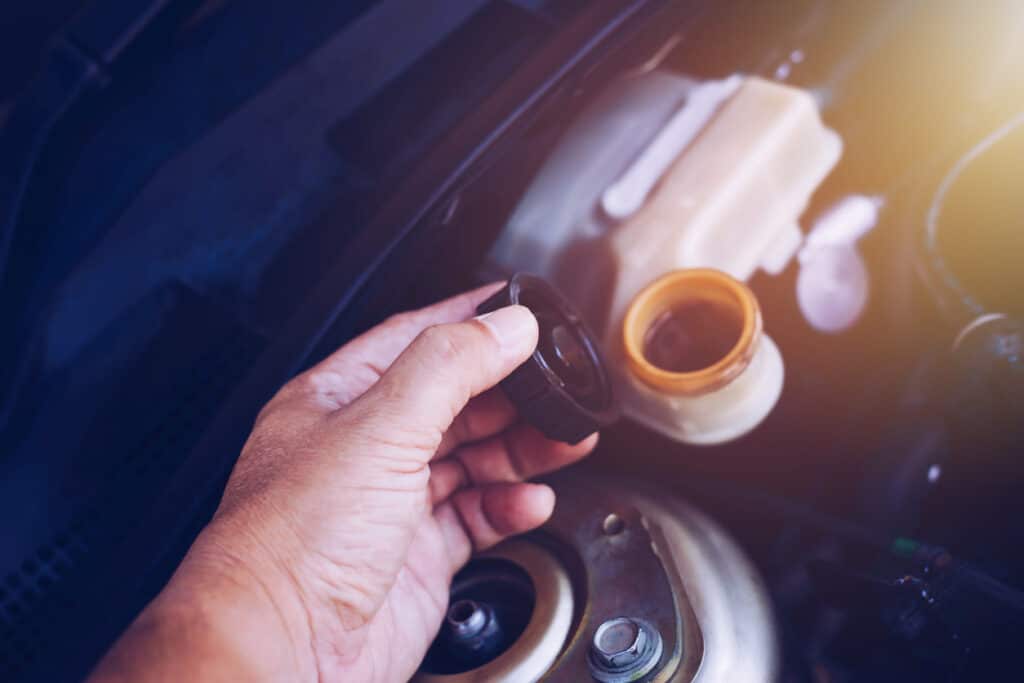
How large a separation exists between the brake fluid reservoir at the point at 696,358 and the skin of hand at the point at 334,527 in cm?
15

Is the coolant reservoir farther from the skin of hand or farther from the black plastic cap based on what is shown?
the skin of hand

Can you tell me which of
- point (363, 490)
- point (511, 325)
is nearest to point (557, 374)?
point (511, 325)

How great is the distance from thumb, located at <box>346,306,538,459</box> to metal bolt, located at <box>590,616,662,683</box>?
0.22 m

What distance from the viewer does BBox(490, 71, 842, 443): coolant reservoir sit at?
0.94 m

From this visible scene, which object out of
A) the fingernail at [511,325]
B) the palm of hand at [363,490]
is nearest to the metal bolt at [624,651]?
the palm of hand at [363,490]

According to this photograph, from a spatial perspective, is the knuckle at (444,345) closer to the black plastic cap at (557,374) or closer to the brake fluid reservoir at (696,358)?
the black plastic cap at (557,374)

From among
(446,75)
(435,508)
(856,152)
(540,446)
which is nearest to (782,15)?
(856,152)

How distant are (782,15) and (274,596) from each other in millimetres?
988

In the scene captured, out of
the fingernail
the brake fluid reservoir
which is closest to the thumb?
the fingernail

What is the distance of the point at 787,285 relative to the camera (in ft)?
3.47

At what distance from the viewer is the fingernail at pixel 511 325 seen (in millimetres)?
712

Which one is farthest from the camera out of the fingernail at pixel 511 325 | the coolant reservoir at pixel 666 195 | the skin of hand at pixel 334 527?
the coolant reservoir at pixel 666 195

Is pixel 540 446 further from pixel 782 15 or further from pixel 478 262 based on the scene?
pixel 782 15

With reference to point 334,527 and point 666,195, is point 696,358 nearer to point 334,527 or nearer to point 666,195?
point 666,195
